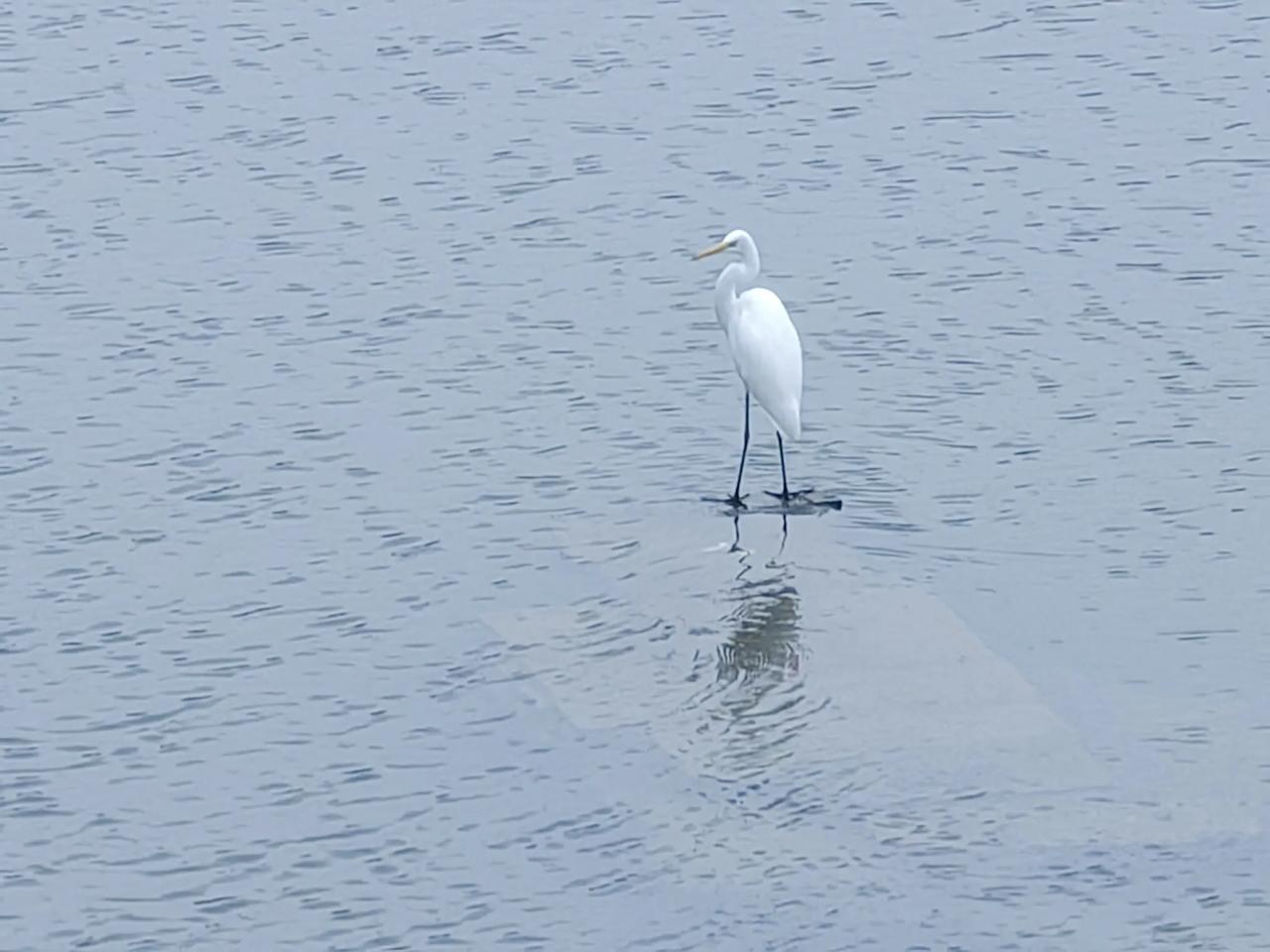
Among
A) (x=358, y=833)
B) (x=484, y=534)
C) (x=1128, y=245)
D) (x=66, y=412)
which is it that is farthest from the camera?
(x=1128, y=245)

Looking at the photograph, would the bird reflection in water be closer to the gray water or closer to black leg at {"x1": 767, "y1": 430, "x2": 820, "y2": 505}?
the gray water

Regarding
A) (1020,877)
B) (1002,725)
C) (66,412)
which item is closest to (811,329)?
(66,412)

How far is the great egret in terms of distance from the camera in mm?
16391

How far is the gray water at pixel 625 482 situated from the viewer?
1246cm

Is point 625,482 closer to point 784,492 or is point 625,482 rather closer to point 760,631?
point 784,492

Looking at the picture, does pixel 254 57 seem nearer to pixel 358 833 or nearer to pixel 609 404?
pixel 609 404

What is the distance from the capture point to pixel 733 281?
665 inches

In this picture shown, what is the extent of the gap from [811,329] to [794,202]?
118 inches

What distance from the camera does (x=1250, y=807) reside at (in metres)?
12.7

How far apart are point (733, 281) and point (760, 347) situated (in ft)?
1.95

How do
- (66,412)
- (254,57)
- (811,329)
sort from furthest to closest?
1. (254,57)
2. (811,329)
3. (66,412)

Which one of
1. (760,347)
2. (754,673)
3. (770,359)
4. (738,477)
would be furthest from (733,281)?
(754,673)

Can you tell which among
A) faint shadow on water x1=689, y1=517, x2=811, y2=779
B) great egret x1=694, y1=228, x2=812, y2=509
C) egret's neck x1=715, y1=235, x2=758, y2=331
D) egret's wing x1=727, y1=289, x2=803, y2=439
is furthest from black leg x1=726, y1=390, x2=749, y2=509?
faint shadow on water x1=689, y1=517, x2=811, y2=779

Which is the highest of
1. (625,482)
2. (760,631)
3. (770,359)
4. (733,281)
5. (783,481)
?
(733,281)
